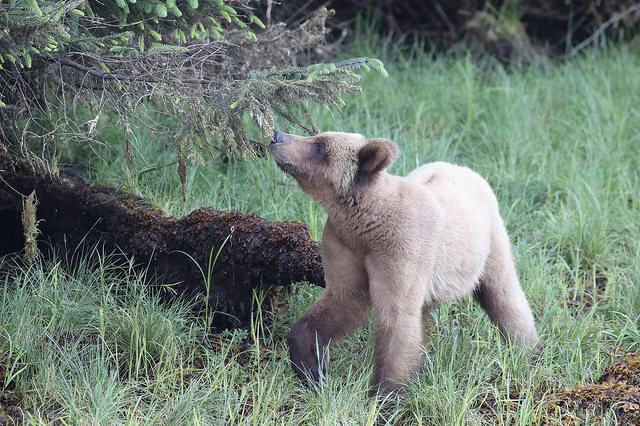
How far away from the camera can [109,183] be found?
583 cm

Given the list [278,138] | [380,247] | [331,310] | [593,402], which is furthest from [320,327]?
[593,402]

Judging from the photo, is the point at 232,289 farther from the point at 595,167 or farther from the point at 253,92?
the point at 595,167

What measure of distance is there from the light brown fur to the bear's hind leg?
27 centimetres

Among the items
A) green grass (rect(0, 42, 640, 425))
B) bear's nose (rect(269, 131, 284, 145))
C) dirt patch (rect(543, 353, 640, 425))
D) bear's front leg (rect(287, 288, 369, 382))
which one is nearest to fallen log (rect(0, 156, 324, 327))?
green grass (rect(0, 42, 640, 425))

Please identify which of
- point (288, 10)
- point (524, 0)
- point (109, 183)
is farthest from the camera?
point (524, 0)

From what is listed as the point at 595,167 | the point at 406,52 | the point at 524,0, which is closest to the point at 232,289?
the point at 595,167

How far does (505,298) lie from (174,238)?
239 centimetres

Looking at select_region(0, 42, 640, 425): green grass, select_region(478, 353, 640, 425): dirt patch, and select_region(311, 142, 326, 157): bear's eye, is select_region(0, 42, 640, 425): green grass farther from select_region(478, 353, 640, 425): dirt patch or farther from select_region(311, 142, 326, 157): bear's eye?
select_region(311, 142, 326, 157): bear's eye

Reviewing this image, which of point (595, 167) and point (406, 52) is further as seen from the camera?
point (406, 52)

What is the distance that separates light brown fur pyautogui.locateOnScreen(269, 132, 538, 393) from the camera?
13.4ft

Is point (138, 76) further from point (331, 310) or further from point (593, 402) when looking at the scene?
point (593, 402)

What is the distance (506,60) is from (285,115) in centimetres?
574

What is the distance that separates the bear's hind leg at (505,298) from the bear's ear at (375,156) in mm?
1180

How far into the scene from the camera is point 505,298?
489cm
